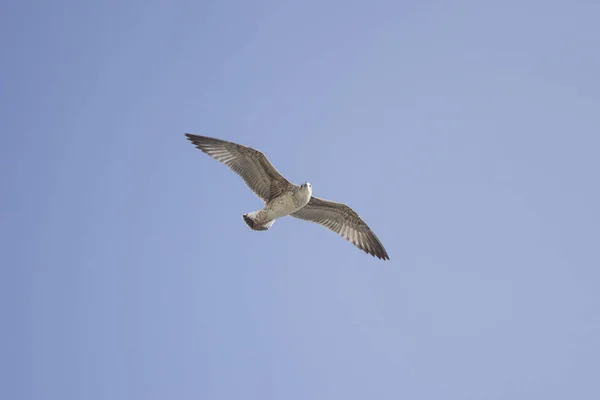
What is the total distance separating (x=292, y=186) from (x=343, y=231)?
2.77 m

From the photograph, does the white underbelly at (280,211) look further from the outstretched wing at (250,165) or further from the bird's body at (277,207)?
the outstretched wing at (250,165)

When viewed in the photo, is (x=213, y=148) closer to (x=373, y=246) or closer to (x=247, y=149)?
(x=247, y=149)

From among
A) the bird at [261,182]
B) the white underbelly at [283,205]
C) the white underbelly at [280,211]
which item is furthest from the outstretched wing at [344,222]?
the white underbelly at [283,205]

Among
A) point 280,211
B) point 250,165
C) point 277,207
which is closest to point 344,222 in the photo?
point 280,211

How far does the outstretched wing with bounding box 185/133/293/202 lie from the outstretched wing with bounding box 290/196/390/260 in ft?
4.51

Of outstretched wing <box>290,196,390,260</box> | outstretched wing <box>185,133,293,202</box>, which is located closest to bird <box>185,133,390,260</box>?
outstretched wing <box>185,133,293,202</box>

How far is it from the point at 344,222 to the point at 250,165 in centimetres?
342

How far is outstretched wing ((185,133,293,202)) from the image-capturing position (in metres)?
19.3

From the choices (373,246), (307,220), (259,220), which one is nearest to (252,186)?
(259,220)

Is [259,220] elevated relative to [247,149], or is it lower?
lower

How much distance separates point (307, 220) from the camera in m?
21.2

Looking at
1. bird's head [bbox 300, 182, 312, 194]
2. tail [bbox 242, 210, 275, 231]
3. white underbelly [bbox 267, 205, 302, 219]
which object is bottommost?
tail [bbox 242, 210, 275, 231]

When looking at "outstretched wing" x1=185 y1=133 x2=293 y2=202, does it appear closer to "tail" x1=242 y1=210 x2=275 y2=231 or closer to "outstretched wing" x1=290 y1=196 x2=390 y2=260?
"tail" x1=242 y1=210 x2=275 y2=231

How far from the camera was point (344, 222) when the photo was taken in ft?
70.7
